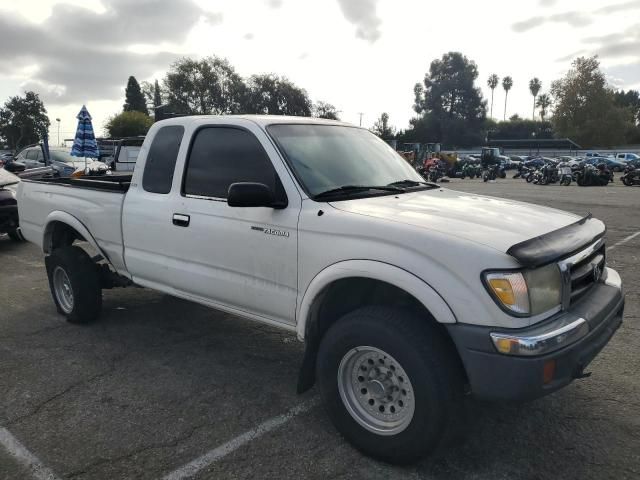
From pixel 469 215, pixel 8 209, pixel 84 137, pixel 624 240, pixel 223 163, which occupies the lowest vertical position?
pixel 624 240

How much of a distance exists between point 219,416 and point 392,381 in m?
1.22

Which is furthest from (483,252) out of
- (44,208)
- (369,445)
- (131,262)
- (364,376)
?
(44,208)

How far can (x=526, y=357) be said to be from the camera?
233 centimetres

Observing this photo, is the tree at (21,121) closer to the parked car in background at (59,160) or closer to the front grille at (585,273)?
the parked car in background at (59,160)

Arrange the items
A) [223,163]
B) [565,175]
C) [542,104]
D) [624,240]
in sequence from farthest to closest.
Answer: [542,104] < [565,175] < [624,240] < [223,163]

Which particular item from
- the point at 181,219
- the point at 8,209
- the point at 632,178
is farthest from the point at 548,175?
the point at 181,219

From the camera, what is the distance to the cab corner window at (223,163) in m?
3.47

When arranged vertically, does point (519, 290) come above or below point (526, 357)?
above

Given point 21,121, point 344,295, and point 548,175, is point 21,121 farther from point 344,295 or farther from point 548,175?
point 344,295

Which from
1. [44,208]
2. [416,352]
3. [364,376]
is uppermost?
[44,208]

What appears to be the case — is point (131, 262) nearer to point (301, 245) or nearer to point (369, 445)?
point (301, 245)

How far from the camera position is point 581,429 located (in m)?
3.08

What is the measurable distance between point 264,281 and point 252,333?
1.57 meters

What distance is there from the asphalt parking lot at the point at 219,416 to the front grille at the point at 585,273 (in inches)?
34.2
